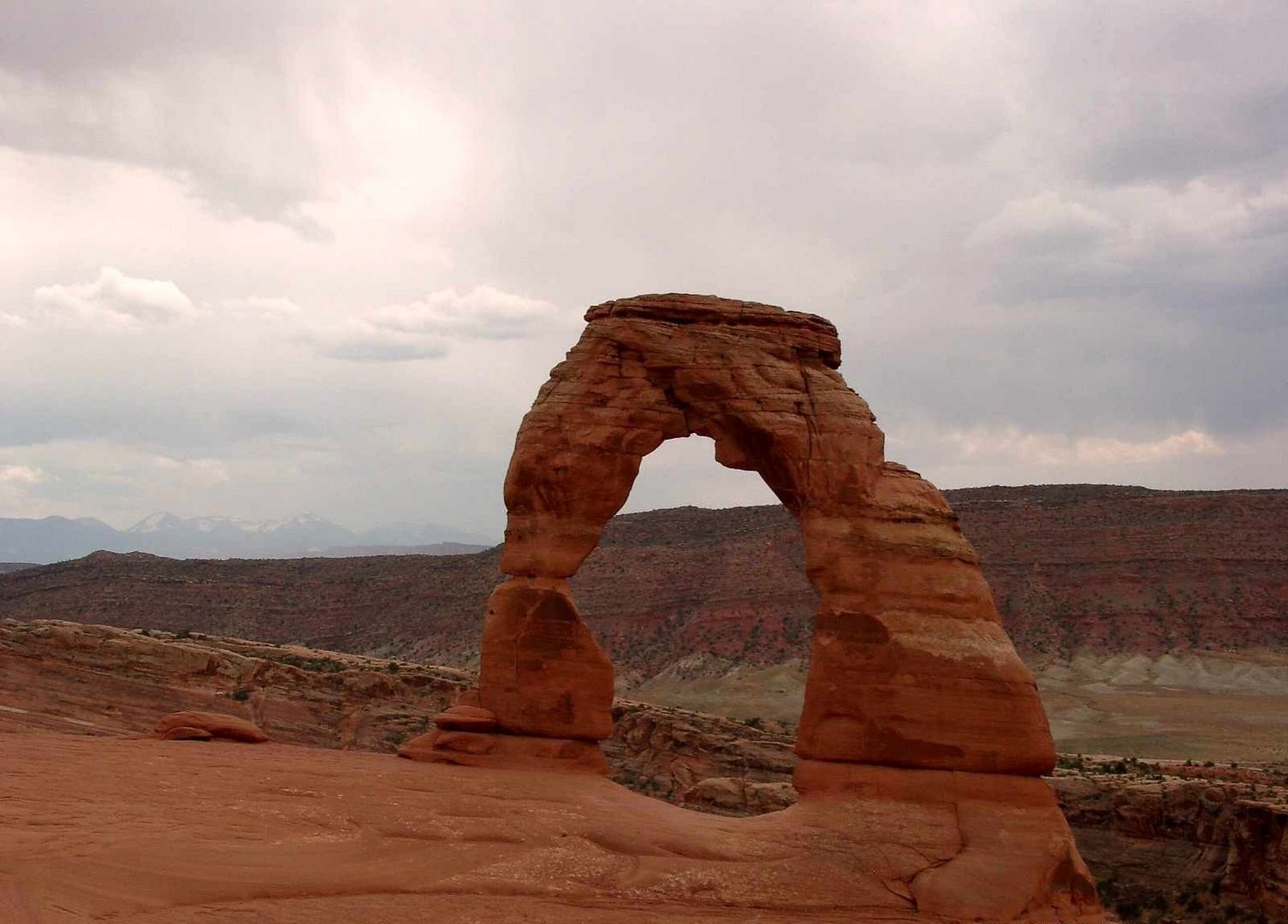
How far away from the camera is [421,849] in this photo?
15.4m

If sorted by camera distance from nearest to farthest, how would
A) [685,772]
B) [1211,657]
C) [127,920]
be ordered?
[127,920], [685,772], [1211,657]

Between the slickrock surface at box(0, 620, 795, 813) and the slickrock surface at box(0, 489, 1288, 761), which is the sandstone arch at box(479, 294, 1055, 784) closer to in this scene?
the slickrock surface at box(0, 620, 795, 813)

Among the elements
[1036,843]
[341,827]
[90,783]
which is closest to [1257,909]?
[1036,843]

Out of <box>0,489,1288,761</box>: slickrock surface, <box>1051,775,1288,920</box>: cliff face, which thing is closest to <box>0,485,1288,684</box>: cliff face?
<box>0,489,1288,761</box>: slickrock surface

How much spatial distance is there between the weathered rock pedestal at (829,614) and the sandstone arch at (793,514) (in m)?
0.03

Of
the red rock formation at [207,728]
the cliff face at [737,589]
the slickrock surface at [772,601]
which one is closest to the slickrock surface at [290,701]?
the red rock formation at [207,728]

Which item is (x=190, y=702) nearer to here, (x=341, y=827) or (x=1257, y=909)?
(x=341, y=827)

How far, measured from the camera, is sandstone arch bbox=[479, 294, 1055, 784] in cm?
1869

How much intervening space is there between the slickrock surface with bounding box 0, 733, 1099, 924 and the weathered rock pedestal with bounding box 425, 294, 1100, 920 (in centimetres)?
13

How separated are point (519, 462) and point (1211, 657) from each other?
58.3 meters

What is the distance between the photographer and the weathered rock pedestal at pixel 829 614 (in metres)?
17.8

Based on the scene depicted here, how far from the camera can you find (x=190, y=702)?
29.8 m

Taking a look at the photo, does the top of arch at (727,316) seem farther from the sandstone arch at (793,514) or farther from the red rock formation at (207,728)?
the red rock formation at (207,728)

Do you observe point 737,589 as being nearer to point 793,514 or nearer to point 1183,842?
point 1183,842
